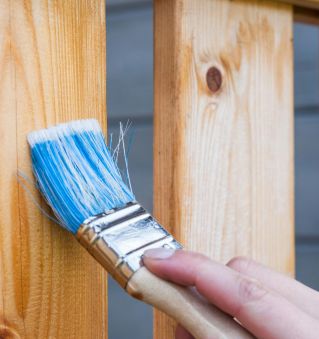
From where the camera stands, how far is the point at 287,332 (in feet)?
2.05

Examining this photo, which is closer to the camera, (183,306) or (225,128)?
(183,306)

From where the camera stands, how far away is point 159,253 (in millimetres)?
662

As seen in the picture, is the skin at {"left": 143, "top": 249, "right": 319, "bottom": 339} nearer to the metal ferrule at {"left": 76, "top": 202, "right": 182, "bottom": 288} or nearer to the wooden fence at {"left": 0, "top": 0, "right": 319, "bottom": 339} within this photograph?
the metal ferrule at {"left": 76, "top": 202, "right": 182, "bottom": 288}

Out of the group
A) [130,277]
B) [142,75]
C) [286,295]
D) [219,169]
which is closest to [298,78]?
[142,75]

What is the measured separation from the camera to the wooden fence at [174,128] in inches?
28.1

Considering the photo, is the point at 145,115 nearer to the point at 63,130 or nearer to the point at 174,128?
the point at 174,128

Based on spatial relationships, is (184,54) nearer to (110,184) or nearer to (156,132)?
(156,132)

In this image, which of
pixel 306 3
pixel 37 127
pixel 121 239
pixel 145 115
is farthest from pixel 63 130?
pixel 145 115

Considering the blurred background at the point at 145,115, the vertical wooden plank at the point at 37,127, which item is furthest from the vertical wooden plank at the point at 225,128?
the blurred background at the point at 145,115

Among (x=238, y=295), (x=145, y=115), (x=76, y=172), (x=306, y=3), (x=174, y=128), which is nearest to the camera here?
(x=238, y=295)

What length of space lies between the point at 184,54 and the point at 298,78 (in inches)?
56.2

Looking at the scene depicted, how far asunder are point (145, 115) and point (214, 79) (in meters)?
1.51

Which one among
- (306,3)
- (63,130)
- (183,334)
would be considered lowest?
(183,334)

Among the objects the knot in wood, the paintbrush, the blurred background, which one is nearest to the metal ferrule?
the paintbrush
